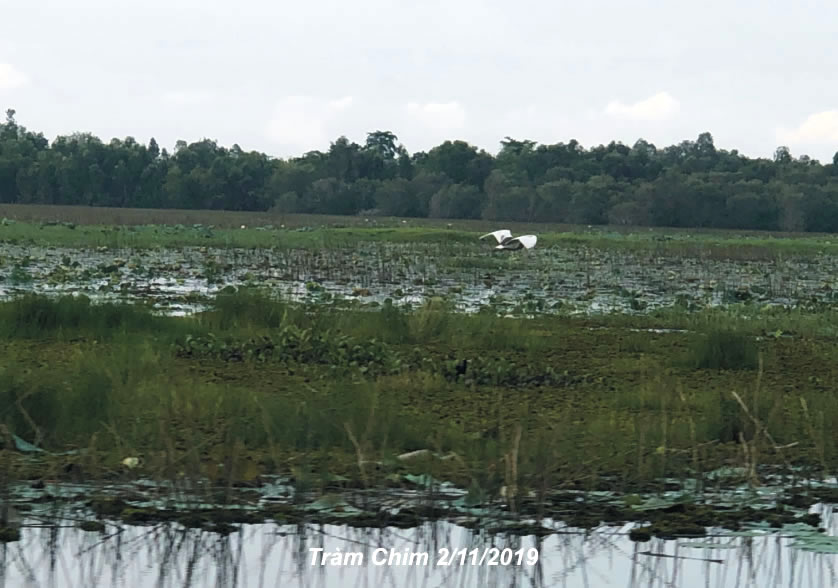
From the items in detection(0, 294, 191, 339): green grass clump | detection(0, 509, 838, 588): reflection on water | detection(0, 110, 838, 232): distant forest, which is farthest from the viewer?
detection(0, 110, 838, 232): distant forest

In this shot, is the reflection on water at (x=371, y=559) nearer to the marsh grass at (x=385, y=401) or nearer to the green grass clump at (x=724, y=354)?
the marsh grass at (x=385, y=401)

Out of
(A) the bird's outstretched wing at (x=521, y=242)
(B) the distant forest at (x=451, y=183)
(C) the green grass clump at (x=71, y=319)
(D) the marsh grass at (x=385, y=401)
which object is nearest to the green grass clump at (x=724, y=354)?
(D) the marsh grass at (x=385, y=401)

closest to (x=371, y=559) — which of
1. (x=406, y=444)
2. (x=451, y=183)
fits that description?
(x=406, y=444)

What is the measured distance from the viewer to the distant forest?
181 feet

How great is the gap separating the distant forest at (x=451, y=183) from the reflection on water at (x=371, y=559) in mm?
51213

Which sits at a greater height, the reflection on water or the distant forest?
the distant forest

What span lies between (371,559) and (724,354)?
5.05m

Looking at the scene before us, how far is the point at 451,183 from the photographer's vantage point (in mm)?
63875

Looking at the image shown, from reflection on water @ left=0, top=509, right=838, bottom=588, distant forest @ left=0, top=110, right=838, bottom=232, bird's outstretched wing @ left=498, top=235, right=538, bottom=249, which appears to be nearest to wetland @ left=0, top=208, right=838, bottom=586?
reflection on water @ left=0, top=509, right=838, bottom=588

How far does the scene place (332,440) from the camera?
597 centimetres

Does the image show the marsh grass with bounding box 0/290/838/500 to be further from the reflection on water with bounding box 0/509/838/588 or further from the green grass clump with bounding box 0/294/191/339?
the reflection on water with bounding box 0/509/838/588

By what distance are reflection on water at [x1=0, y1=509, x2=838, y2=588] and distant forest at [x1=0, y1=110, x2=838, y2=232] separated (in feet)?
168

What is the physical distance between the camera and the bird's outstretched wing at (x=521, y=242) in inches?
962

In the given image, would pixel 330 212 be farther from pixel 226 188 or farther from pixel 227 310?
pixel 227 310
